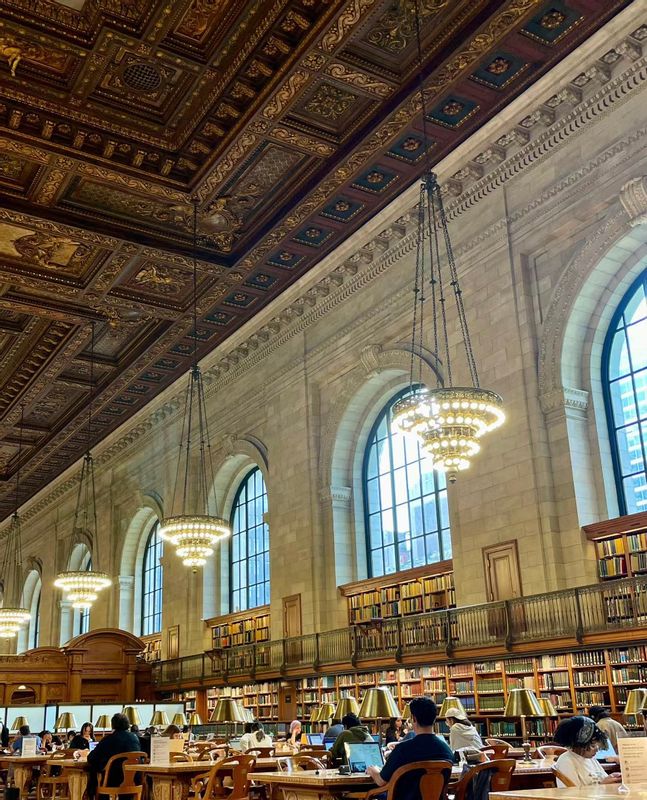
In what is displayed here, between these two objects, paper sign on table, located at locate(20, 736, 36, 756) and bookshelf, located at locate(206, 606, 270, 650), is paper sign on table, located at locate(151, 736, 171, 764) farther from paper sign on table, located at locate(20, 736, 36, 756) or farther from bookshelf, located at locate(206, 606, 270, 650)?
bookshelf, located at locate(206, 606, 270, 650)

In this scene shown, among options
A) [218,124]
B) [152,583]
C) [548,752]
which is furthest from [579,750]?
[152,583]

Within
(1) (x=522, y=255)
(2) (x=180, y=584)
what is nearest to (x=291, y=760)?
(1) (x=522, y=255)

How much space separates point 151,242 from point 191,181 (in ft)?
6.75

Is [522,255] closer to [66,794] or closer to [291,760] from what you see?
[291,760]

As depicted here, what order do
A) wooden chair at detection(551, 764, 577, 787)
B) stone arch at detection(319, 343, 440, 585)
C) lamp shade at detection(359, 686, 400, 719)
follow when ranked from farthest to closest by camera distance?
stone arch at detection(319, 343, 440, 585), lamp shade at detection(359, 686, 400, 719), wooden chair at detection(551, 764, 577, 787)

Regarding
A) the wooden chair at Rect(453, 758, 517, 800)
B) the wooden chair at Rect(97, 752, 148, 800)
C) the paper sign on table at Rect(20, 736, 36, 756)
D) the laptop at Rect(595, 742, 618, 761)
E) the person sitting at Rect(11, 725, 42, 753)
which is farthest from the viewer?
the person sitting at Rect(11, 725, 42, 753)

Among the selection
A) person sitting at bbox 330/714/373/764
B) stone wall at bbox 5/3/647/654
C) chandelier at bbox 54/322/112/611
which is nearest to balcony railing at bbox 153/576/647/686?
stone wall at bbox 5/3/647/654

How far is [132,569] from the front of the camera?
25750mm

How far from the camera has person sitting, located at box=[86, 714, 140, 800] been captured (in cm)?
859

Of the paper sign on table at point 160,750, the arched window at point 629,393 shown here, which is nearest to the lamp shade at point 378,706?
the paper sign on table at point 160,750

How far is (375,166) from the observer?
13.6 meters

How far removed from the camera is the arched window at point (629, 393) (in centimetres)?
1162

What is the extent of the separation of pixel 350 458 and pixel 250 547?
4522 millimetres

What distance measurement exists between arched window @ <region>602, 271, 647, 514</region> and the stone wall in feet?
0.61
